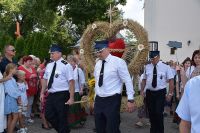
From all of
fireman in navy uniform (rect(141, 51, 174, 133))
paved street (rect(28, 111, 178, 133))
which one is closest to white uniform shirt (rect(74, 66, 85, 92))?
paved street (rect(28, 111, 178, 133))

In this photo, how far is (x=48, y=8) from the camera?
34125mm

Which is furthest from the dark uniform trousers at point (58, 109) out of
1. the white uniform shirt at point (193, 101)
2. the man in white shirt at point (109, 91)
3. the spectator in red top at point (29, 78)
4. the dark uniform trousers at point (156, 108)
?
the white uniform shirt at point (193, 101)

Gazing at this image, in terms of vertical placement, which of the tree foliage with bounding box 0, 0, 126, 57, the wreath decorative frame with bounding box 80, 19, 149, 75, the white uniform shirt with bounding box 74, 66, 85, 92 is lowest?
the white uniform shirt with bounding box 74, 66, 85, 92

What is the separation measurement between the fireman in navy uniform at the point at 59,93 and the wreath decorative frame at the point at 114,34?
42.4 inches

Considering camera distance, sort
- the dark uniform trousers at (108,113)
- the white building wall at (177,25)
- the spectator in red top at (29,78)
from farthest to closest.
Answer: the white building wall at (177,25) → the spectator in red top at (29,78) → the dark uniform trousers at (108,113)

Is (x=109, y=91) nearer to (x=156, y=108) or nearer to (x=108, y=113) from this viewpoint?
(x=108, y=113)

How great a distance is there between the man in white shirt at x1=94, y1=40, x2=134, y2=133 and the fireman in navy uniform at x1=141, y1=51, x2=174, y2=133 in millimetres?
2052

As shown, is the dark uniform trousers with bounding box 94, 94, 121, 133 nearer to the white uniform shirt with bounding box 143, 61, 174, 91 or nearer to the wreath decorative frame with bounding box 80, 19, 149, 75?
the wreath decorative frame with bounding box 80, 19, 149, 75

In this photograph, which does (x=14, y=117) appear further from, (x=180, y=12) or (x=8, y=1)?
(x=8, y=1)

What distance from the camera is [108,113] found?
6.43 meters

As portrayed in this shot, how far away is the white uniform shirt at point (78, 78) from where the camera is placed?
988cm

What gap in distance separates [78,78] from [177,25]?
48.2ft

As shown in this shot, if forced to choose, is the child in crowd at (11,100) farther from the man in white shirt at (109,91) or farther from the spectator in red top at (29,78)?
the spectator in red top at (29,78)

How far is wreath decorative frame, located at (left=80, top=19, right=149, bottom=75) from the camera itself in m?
8.30
